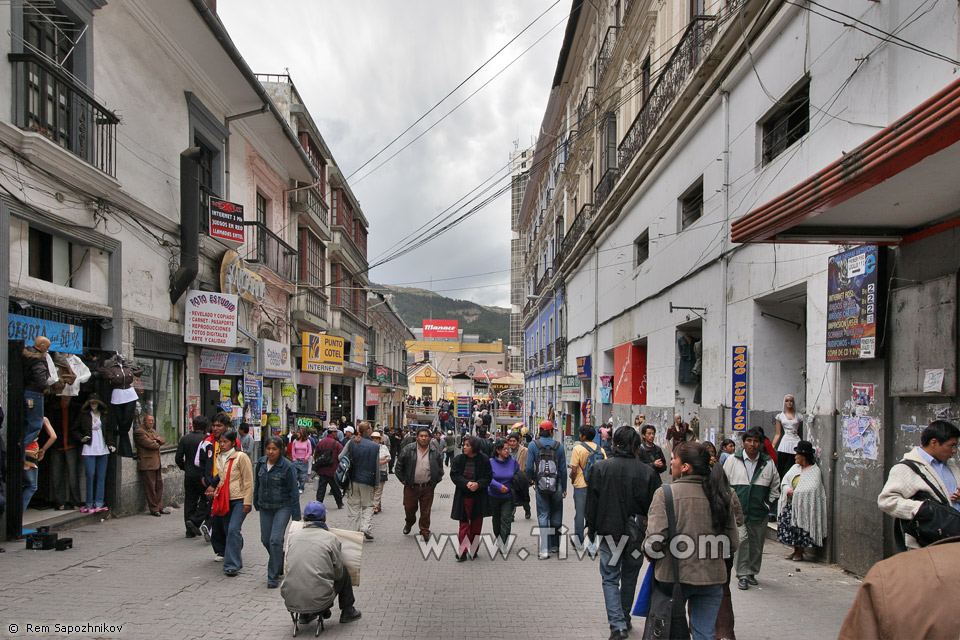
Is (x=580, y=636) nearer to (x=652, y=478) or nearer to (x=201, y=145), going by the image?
(x=652, y=478)

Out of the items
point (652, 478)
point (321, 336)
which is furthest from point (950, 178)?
point (321, 336)

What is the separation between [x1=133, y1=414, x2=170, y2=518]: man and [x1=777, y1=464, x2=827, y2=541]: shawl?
9.41 metres

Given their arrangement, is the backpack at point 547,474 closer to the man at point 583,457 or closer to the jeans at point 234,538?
the man at point 583,457

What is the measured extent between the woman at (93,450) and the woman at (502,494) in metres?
5.88

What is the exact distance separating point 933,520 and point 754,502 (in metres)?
2.75

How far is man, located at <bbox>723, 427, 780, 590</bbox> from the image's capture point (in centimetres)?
674

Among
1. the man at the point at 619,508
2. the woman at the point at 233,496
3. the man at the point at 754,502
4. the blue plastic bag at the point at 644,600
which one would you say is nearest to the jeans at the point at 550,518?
the man at the point at 754,502

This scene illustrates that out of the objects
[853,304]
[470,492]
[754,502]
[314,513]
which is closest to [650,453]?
[754,502]

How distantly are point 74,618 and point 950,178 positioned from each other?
26.2ft

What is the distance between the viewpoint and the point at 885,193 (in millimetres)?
5461

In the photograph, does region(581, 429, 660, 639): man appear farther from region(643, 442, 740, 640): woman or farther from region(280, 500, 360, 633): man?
region(280, 500, 360, 633): man

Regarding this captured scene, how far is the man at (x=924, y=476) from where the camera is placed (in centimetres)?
428

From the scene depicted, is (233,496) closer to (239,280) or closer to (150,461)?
(150,461)

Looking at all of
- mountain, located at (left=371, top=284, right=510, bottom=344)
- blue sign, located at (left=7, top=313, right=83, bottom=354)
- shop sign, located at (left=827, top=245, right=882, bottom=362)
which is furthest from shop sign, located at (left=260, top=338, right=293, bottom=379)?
mountain, located at (left=371, top=284, right=510, bottom=344)
